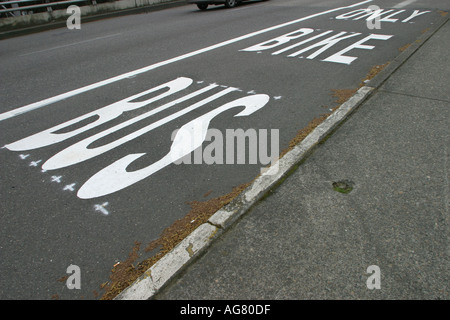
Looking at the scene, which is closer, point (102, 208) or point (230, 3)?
point (102, 208)

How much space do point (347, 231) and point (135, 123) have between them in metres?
3.36

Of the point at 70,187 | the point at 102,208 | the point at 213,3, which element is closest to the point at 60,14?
the point at 213,3

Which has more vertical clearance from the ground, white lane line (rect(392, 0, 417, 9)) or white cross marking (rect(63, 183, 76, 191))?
white lane line (rect(392, 0, 417, 9))

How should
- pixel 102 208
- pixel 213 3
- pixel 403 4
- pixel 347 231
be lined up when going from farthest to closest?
pixel 213 3 → pixel 403 4 → pixel 102 208 → pixel 347 231

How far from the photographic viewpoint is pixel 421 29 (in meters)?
9.62

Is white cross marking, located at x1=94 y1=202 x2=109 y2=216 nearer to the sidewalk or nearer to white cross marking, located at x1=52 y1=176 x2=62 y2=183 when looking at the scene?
white cross marking, located at x1=52 y1=176 x2=62 y2=183

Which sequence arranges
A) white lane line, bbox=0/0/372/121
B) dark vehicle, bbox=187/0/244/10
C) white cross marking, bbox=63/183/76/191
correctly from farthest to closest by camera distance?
1. dark vehicle, bbox=187/0/244/10
2. white lane line, bbox=0/0/372/121
3. white cross marking, bbox=63/183/76/191

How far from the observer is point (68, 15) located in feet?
49.0

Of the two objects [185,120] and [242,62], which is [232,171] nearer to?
[185,120]

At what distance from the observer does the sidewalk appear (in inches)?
91.8

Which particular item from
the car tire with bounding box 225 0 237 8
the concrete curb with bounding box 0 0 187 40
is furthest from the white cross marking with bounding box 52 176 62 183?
the car tire with bounding box 225 0 237 8

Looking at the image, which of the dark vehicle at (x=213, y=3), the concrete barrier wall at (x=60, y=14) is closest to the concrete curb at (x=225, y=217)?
the dark vehicle at (x=213, y=3)

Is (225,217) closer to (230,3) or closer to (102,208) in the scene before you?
(102,208)

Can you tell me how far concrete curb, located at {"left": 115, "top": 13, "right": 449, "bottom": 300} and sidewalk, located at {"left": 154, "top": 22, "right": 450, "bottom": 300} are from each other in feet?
0.21
